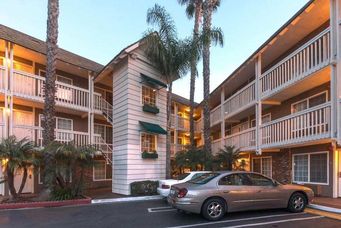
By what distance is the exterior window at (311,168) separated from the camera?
583 inches

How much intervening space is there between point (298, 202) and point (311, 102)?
21.0ft

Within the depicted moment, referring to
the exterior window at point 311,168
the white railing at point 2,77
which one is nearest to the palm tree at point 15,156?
the white railing at point 2,77

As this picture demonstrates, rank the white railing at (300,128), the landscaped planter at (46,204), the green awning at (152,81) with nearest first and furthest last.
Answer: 1. the white railing at (300,128)
2. the landscaped planter at (46,204)
3. the green awning at (152,81)

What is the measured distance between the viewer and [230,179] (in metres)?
Result: 10.8

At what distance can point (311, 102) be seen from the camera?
15930 millimetres

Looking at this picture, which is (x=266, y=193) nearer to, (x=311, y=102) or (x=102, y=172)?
(x=311, y=102)

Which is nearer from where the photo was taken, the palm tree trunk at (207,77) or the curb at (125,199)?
the curb at (125,199)

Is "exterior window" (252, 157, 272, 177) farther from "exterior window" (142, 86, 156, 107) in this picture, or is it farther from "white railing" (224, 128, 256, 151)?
"exterior window" (142, 86, 156, 107)

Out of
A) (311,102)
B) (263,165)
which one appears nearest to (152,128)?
(263,165)

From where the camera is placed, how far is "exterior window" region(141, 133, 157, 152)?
18.9 metres

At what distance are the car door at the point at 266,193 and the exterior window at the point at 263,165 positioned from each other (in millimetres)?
9362

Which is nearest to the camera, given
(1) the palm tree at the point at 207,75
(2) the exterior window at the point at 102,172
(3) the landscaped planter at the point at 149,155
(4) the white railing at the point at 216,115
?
(3) the landscaped planter at the point at 149,155

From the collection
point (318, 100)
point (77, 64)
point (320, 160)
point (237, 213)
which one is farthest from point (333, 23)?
point (77, 64)

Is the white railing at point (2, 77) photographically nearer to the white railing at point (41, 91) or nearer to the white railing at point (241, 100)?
the white railing at point (41, 91)
